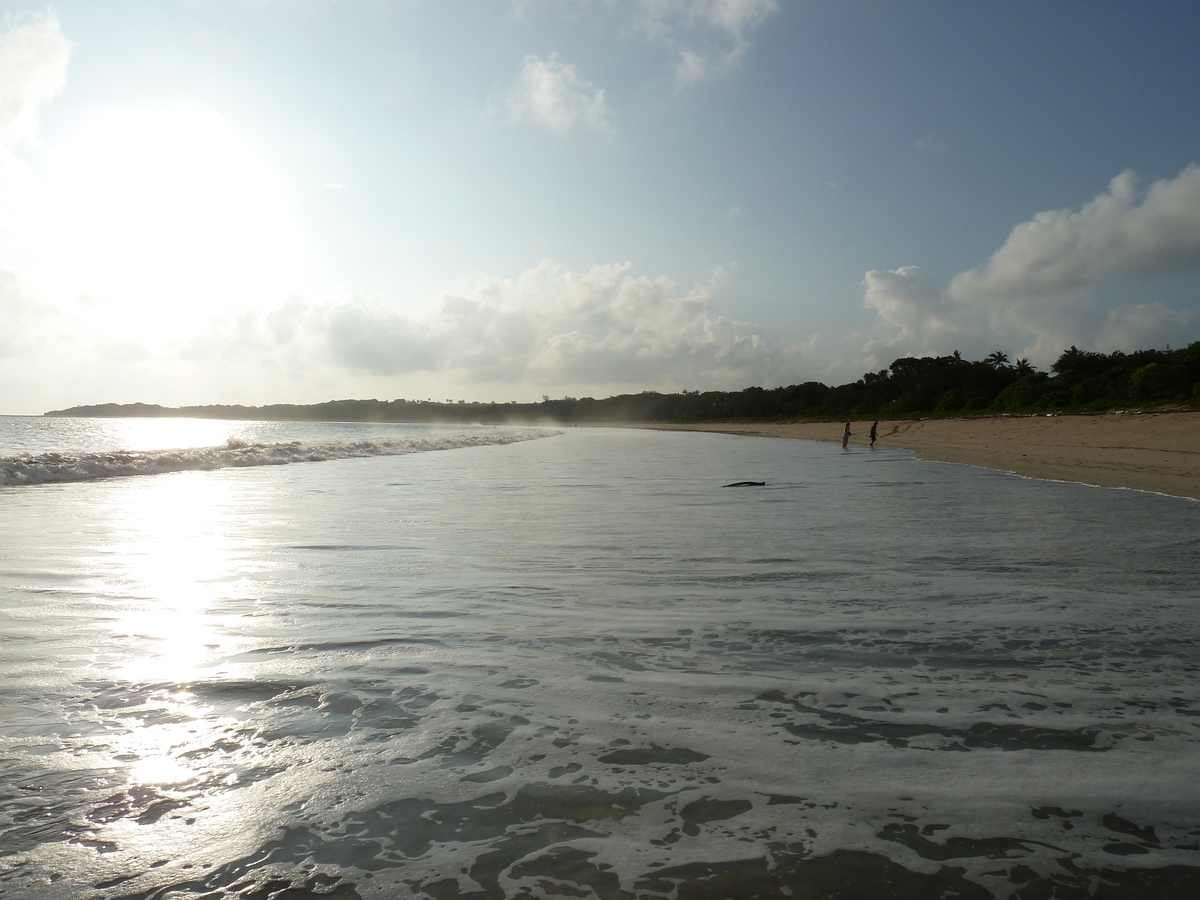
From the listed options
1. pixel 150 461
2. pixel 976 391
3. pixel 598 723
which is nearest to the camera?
pixel 598 723

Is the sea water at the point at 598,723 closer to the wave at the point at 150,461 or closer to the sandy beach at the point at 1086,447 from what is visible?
the sandy beach at the point at 1086,447

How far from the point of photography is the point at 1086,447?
101 feet

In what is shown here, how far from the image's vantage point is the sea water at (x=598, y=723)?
2248 mm

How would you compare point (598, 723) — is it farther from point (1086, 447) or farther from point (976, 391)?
point (976, 391)

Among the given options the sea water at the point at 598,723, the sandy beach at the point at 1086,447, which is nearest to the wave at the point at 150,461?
the sea water at the point at 598,723

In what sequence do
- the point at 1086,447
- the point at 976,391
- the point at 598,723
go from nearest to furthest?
the point at 598,723 < the point at 1086,447 < the point at 976,391

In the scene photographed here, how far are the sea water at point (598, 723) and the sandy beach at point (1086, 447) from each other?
11905 millimetres

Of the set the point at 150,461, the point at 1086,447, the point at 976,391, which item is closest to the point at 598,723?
the point at 150,461

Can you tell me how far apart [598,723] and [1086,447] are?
34.4m

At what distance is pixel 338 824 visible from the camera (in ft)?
8.00

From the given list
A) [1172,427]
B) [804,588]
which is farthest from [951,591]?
[1172,427]

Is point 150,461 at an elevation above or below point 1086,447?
above

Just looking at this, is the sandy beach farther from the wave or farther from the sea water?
the wave

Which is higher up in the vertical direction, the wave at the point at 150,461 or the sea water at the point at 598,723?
the wave at the point at 150,461
